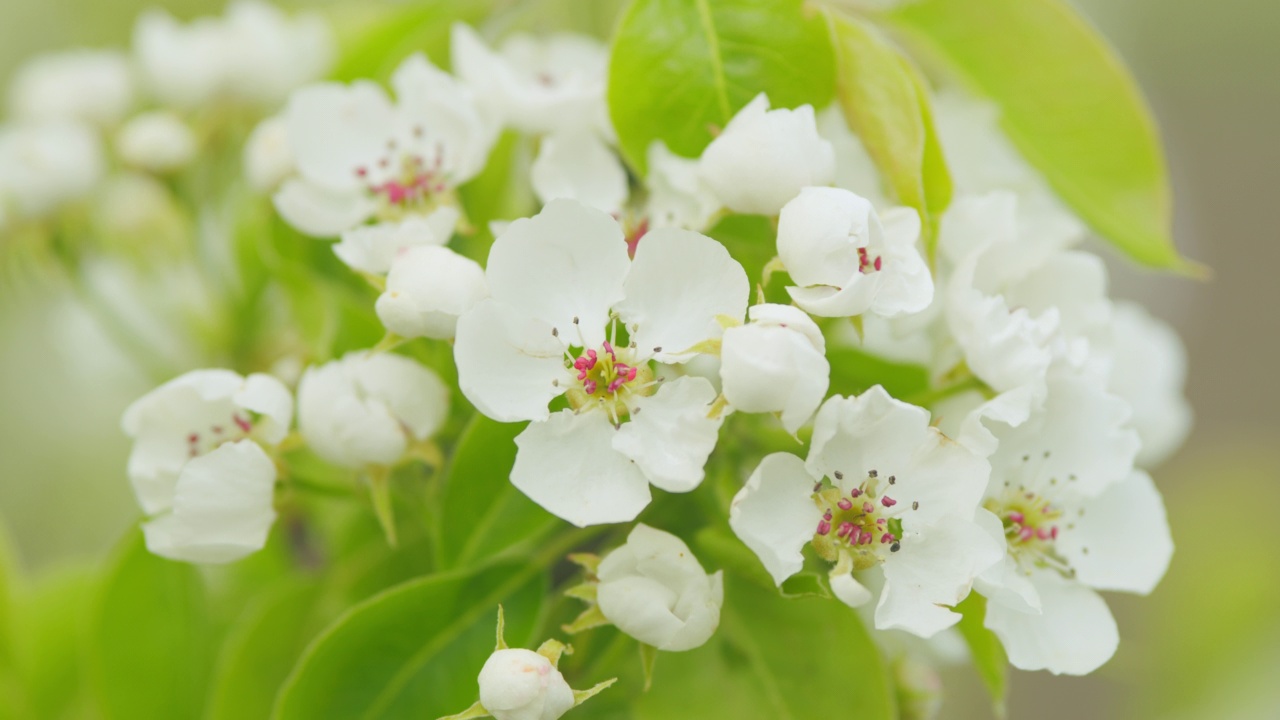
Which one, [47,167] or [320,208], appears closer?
[320,208]

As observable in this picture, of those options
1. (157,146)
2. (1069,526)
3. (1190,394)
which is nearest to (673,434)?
(1069,526)

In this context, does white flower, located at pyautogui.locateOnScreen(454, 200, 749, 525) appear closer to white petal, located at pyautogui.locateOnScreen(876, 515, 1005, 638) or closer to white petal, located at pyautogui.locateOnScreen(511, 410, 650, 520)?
white petal, located at pyautogui.locateOnScreen(511, 410, 650, 520)

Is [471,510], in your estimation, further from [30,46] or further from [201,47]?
[30,46]

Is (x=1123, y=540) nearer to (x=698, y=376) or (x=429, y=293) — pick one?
(x=698, y=376)

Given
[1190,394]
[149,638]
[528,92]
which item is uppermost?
[528,92]

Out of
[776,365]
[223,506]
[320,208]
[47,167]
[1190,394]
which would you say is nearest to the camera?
[776,365]

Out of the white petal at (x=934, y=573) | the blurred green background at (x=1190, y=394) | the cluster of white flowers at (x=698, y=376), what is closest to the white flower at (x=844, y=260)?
the cluster of white flowers at (x=698, y=376)

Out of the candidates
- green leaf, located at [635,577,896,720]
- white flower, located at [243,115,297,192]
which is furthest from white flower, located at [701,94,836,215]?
white flower, located at [243,115,297,192]
